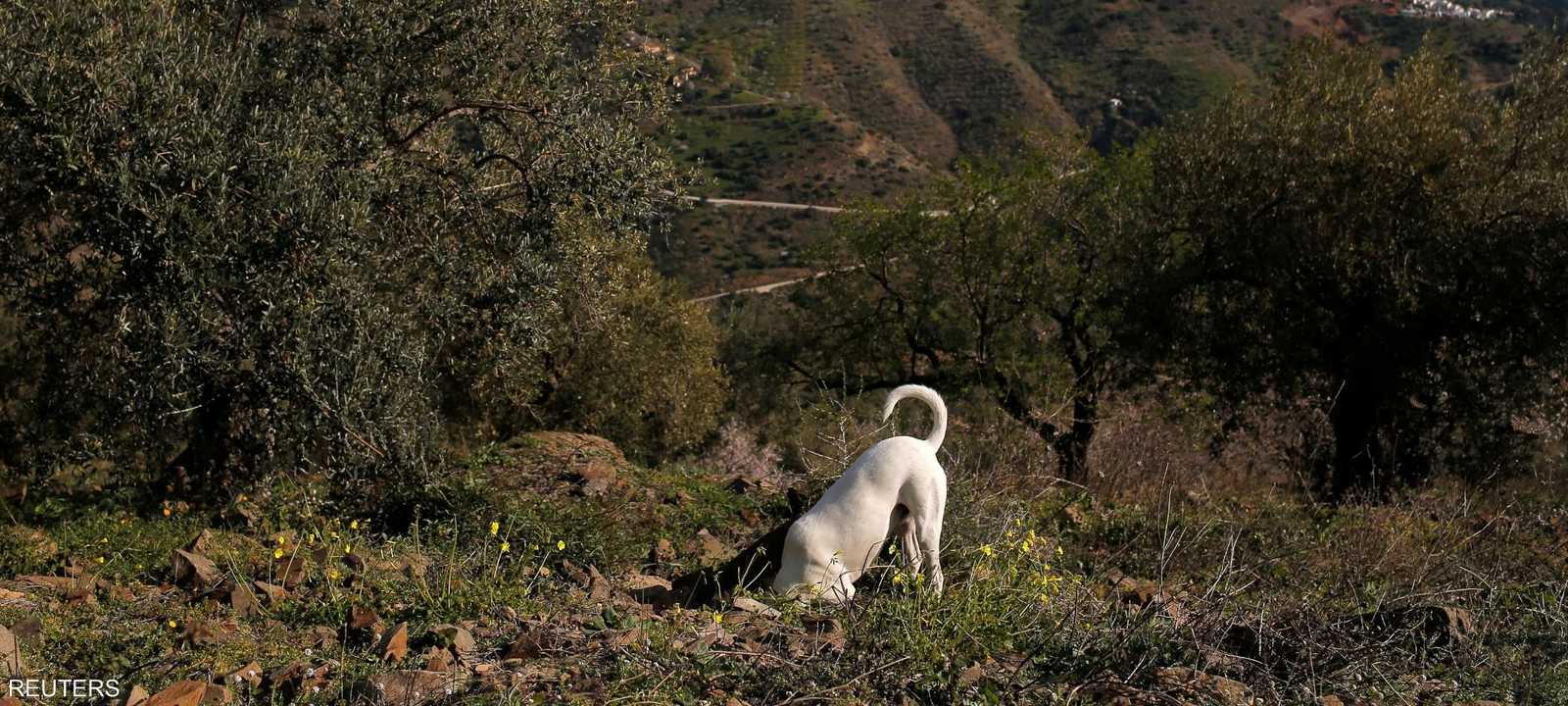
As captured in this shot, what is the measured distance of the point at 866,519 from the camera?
6.11m

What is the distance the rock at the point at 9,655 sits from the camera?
4922 mm

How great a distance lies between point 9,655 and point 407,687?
180 centimetres

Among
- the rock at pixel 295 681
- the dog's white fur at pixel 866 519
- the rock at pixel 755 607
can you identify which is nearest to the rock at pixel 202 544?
the rock at pixel 295 681

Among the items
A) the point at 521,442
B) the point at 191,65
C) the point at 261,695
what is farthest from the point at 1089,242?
the point at 261,695

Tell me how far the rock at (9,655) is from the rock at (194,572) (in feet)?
4.32

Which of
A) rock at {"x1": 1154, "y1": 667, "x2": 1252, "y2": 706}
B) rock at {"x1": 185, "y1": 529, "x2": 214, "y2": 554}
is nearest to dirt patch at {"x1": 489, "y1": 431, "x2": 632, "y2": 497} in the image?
rock at {"x1": 185, "y1": 529, "x2": 214, "y2": 554}

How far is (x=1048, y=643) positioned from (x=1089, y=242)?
13.9 meters

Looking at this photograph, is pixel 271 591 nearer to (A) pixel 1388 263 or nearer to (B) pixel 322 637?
(B) pixel 322 637

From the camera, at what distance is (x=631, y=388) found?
776 inches

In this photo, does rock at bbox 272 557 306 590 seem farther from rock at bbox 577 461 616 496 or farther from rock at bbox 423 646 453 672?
rock at bbox 577 461 616 496

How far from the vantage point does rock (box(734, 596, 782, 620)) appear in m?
5.81

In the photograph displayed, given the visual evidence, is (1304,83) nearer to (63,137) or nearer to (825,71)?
(63,137)

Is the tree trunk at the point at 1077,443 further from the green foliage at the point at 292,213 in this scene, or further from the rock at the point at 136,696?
the rock at the point at 136,696

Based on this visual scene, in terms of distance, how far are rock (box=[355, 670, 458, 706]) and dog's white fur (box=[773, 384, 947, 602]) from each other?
1902 mm
